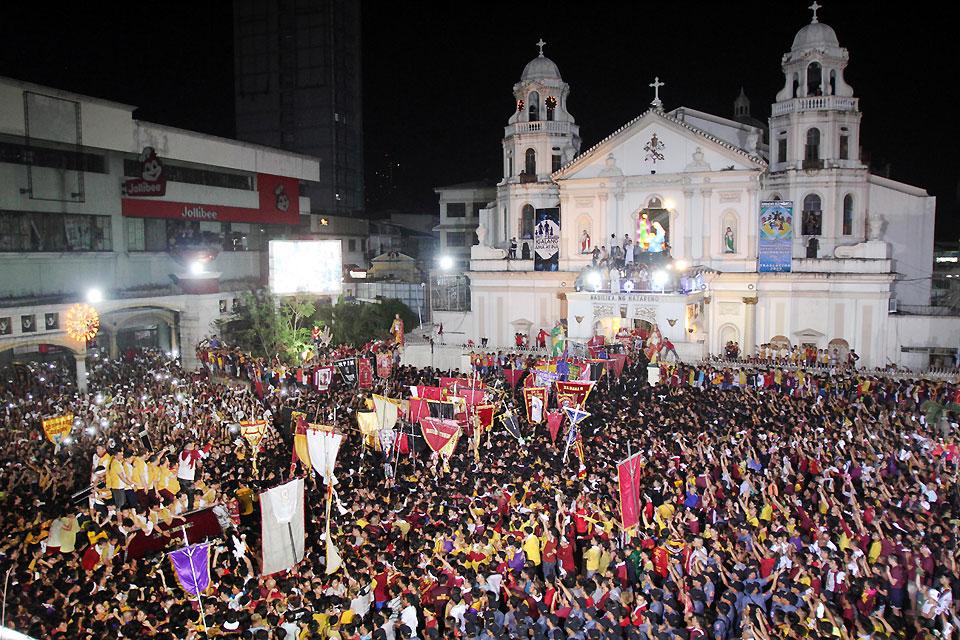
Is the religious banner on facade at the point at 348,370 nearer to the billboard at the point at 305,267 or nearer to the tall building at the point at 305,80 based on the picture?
the billboard at the point at 305,267

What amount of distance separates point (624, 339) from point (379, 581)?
22229 mm

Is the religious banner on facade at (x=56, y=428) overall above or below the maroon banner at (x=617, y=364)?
below

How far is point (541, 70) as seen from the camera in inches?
1635

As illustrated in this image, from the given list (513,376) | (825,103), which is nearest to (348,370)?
(513,376)

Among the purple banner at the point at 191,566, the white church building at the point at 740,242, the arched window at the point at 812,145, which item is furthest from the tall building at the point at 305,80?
the purple banner at the point at 191,566

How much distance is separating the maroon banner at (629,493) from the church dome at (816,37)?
28917 mm

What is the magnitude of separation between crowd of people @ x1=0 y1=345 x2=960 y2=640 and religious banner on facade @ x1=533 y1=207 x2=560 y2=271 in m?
18.4

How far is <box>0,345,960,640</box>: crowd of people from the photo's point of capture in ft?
35.2

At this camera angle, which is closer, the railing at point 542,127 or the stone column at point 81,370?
the stone column at point 81,370

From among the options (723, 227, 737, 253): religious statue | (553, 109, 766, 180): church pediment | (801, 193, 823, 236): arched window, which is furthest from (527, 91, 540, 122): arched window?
(801, 193, 823, 236): arched window

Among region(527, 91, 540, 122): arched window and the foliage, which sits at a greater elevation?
region(527, 91, 540, 122): arched window

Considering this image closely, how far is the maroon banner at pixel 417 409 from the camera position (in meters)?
19.7

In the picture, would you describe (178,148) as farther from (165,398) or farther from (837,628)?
(837,628)

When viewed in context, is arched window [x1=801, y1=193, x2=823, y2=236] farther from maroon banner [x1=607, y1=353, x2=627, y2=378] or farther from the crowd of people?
the crowd of people
